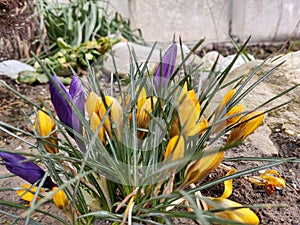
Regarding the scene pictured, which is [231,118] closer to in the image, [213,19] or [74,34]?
[74,34]

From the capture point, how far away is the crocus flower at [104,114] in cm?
63

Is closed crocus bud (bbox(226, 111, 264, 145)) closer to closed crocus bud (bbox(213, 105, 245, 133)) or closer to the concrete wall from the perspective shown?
closed crocus bud (bbox(213, 105, 245, 133))

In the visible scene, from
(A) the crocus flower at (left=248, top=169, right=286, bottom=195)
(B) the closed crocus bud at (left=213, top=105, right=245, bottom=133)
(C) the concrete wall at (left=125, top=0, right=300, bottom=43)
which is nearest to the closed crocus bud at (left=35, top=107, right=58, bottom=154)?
(B) the closed crocus bud at (left=213, top=105, right=245, bottom=133)

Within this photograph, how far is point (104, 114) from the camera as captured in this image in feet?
2.08

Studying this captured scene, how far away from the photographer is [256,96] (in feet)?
3.70

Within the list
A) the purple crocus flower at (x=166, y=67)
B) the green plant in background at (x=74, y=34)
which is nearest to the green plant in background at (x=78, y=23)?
the green plant in background at (x=74, y=34)

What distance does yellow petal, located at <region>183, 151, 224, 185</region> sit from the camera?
0.57m

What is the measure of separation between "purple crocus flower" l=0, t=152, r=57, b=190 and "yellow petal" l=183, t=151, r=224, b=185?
0.23m

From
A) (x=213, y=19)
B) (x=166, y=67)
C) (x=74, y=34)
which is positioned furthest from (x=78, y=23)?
(x=166, y=67)

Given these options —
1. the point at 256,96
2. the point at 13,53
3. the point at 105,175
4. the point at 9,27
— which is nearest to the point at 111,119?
the point at 105,175

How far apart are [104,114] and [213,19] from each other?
2.54 metres

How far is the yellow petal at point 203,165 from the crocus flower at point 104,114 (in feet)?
0.42

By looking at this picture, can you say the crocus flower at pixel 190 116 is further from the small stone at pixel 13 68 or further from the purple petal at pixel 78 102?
the small stone at pixel 13 68

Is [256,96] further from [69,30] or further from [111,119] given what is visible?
[69,30]
